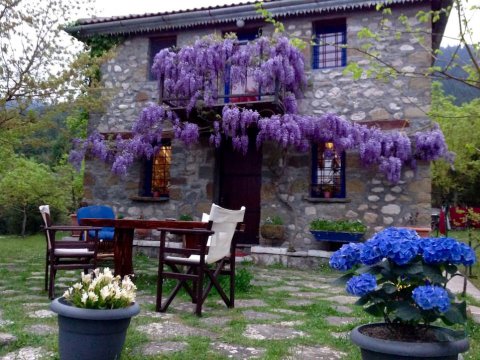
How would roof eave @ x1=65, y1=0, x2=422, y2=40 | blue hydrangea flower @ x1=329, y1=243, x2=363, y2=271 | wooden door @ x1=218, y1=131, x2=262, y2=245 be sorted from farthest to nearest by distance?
wooden door @ x1=218, y1=131, x2=262, y2=245
roof eave @ x1=65, y1=0, x2=422, y2=40
blue hydrangea flower @ x1=329, y1=243, x2=363, y2=271

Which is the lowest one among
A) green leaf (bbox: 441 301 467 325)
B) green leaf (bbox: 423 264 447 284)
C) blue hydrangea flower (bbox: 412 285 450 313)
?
green leaf (bbox: 441 301 467 325)

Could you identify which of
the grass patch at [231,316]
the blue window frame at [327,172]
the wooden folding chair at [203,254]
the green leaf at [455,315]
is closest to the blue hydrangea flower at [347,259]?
the green leaf at [455,315]

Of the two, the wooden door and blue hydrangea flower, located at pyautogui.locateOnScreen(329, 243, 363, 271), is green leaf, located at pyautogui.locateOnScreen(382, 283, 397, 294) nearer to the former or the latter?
blue hydrangea flower, located at pyautogui.locateOnScreen(329, 243, 363, 271)

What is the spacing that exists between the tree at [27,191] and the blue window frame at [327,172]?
744 cm

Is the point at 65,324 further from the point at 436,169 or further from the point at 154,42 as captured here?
the point at 436,169

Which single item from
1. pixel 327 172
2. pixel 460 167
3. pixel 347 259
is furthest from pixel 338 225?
pixel 460 167

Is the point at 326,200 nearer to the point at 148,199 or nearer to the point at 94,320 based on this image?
the point at 148,199

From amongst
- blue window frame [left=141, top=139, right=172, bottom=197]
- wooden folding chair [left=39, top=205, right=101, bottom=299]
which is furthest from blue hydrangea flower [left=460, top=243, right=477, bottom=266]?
blue window frame [left=141, top=139, right=172, bottom=197]

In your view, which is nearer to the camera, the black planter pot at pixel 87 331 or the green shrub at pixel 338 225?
the black planter pot at pixel 87 331

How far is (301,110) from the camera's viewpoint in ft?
23.7

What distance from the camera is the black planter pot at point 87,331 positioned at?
206 centimetres

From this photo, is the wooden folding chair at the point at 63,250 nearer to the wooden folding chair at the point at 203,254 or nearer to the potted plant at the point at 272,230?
the wooden folding chair at the point at 203,254

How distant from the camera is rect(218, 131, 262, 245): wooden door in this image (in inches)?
299

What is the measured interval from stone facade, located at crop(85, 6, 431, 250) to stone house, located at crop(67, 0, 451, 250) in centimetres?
1
